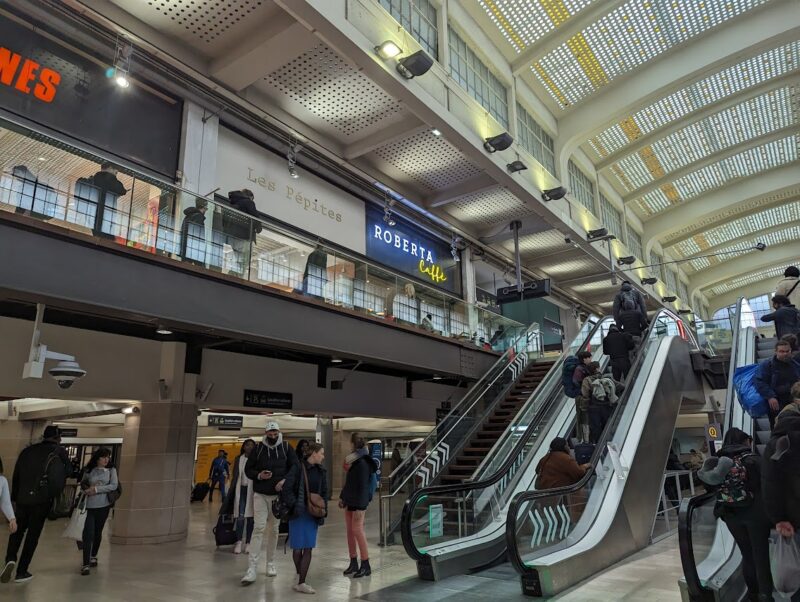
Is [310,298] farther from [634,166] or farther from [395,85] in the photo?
[634,166]

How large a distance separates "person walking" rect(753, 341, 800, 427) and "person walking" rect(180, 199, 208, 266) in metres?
6.51

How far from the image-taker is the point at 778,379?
5.68m

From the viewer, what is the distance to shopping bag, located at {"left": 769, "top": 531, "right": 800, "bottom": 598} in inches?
133

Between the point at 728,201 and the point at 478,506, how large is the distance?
→ 70.5 feet

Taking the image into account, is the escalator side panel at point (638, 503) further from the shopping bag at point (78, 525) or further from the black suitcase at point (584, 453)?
the shopping bag at point (78, 525)

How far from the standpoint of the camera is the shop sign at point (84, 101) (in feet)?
24.7

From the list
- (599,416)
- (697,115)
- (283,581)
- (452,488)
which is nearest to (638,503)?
(599,416)

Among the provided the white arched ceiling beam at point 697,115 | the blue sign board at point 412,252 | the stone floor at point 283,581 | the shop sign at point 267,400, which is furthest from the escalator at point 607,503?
the white arched ceiling beam at point 697,115

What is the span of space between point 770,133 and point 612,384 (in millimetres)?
17425

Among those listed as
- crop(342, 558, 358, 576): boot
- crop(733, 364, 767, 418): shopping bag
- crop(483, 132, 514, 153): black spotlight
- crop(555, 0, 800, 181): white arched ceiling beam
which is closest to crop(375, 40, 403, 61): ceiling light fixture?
crop(483, 132, 514, 153): black spotlight

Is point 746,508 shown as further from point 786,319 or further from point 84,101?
point 84,101

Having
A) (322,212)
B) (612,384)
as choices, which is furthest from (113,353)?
(612,384)

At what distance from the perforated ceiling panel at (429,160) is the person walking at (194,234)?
241 inches

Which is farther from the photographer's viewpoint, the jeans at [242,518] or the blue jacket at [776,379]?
the jeans at [242,518]
